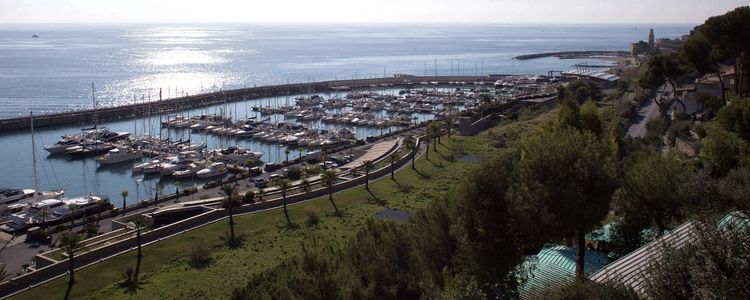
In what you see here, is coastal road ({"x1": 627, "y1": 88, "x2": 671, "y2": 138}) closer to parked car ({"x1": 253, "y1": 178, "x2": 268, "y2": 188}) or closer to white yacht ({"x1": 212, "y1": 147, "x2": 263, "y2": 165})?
parked car ({"x1": 253, "y1": 178, "x2": 268, "y2": 188})

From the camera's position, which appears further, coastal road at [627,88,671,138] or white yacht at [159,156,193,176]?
white yacht at [159,156,193,176]

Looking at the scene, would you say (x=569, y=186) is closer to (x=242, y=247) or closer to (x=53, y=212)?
(x=242, y=247)

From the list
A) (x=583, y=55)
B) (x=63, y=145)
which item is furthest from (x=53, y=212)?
(x=583, y=55)

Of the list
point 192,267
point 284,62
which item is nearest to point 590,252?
point 192,267

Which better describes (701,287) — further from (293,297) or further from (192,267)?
(192,267)

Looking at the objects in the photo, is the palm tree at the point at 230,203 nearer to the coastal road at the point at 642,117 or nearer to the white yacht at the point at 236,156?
the white yacht at the point at 236,156

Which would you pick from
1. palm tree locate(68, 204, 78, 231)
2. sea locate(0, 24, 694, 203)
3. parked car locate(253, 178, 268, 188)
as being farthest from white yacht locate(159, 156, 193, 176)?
palm tree locate(68, 204, 78, 231)

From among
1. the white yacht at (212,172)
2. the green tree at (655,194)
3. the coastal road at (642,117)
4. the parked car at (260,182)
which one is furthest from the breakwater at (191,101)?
the green tree at (655,194)
